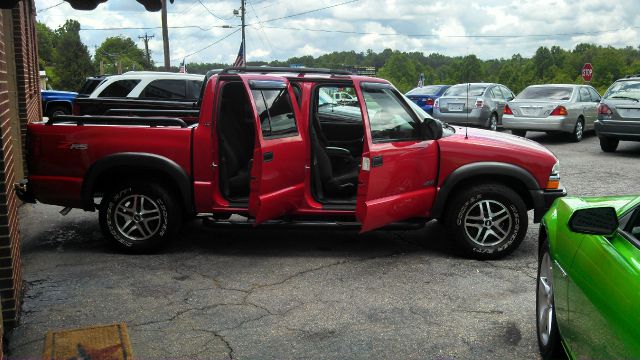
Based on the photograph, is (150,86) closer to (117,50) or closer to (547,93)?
(547,93)

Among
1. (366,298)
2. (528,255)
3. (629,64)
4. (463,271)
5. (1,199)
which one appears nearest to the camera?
(1,199)

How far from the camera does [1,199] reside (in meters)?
4.34

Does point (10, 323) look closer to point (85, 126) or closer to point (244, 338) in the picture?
point (244, 338)

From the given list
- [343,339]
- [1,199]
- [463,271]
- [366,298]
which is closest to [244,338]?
[343,339]

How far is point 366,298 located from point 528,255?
85.2 inches

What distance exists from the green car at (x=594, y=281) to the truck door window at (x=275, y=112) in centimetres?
292

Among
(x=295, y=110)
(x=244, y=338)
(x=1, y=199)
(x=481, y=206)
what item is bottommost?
(x=244, y=338)

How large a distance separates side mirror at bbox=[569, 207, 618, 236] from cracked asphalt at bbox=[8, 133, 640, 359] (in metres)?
1.54

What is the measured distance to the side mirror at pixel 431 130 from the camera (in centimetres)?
611

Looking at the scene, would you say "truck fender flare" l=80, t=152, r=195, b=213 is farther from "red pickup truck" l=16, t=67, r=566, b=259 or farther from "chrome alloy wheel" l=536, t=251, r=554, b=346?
"chrome alloy wheel" l=536, t=251, r=554, b=346

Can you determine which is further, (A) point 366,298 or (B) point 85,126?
(B) point 85,126

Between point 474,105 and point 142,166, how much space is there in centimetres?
1286

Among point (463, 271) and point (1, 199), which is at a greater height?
point (1, 199)

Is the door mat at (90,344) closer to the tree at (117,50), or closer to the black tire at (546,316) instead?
the black tire at (546,316)
